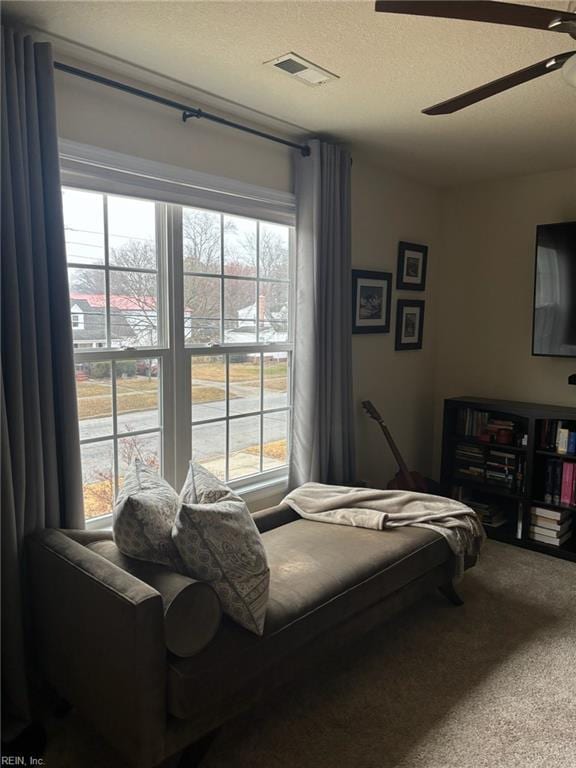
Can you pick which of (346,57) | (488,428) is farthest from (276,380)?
(346,57)

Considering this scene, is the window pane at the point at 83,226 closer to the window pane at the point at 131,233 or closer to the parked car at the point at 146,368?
the window pane at the point at 131,233

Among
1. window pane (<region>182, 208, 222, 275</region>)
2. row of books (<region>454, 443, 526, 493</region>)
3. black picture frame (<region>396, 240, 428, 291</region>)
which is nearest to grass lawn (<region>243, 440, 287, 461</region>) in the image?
window pane (<region>182, 208, 222, 275</region>)

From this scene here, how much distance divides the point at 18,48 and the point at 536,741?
3000mm

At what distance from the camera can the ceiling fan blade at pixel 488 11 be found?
135 cm

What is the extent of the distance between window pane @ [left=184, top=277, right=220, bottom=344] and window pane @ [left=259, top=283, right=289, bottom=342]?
340mm

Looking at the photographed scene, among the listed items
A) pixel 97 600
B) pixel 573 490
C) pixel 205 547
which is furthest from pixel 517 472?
pixel 97 600

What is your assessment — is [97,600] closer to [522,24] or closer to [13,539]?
[13,539]

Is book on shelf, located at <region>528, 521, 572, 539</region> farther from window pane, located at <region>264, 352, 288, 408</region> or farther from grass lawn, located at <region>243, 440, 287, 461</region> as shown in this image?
window pane, located at <region>264, 352, 288, 408</region>

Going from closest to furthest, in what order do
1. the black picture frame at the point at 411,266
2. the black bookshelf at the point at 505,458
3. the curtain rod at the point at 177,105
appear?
the curtain rod at the point at 177,105, the black bookshelf at the point at 505,458, the black picture frame at the point at 411,266

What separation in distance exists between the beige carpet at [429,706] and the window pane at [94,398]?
1120 mm

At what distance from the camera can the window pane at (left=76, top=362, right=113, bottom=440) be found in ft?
8.14

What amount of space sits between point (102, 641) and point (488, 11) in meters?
2.03

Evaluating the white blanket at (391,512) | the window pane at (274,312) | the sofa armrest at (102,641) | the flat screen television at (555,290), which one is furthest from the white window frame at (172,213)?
the flat screen television at (555,290)

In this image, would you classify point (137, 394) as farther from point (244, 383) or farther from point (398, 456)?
point (398, 456)
